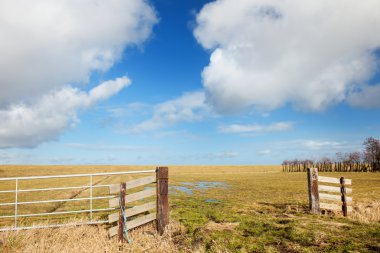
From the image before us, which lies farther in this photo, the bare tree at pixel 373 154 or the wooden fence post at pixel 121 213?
the bare tree at pixel 373 154

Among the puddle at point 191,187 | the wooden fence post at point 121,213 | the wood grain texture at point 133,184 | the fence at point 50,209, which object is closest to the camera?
the wooden fence post at point 121,213

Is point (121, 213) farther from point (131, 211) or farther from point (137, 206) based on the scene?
point (137, 206)

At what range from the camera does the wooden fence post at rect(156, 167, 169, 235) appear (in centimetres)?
997

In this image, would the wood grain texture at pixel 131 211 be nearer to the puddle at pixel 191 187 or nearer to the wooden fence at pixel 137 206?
the wooden fence at pixel 137 206

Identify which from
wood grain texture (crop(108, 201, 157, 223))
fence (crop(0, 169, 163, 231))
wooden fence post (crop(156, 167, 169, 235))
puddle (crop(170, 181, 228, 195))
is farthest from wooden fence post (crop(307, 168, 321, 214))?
puddle (crop(170, 181, 228, 195))

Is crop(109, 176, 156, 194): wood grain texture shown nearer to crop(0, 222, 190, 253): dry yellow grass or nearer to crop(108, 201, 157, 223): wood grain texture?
crop(108, 201, 157, 223): wood grain texture

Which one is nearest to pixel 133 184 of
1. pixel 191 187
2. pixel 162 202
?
Result: pixel 162 202

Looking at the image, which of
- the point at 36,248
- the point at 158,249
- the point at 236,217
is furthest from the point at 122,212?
the point at 236,217

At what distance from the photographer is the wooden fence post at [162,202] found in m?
9.97

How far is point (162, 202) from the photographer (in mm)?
10078

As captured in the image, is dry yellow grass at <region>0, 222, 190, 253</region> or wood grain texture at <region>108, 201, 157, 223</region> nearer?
dry yellow grass at <region>0, 222, 190, 253</region>

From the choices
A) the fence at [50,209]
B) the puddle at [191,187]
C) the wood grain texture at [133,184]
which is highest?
the wood grain texture at [133,184]

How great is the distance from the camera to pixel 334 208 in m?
13.2

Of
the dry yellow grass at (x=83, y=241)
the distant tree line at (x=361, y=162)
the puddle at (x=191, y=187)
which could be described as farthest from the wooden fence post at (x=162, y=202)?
the distant tree line at (x=361, y=162)
